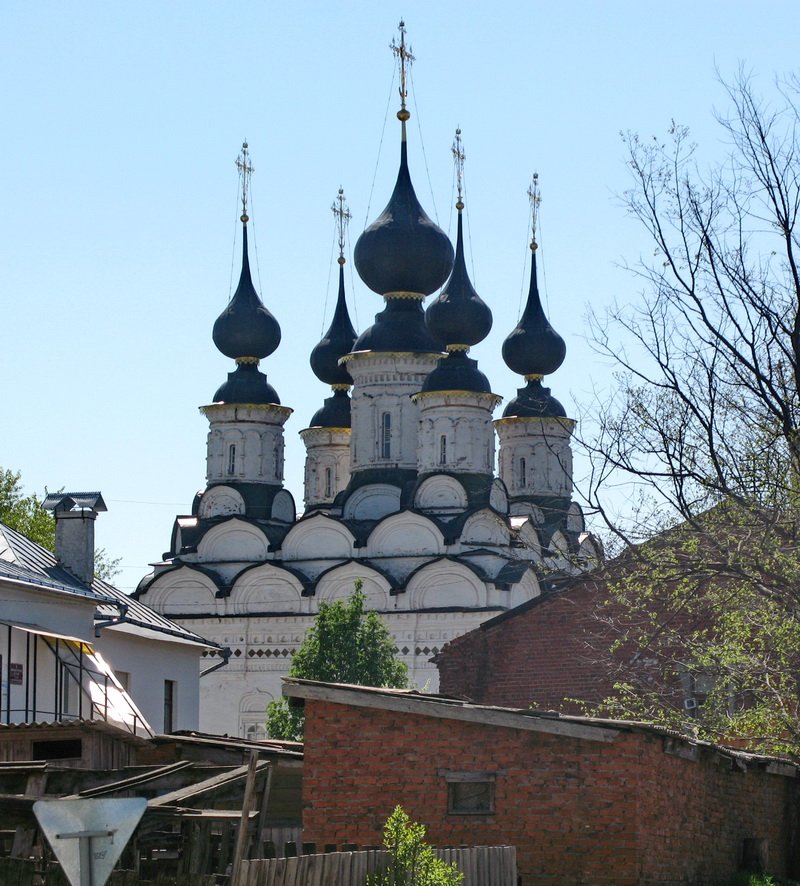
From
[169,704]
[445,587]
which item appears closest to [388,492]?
[445,587]

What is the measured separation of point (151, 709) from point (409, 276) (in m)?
25.5

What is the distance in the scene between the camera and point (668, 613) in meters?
25.0

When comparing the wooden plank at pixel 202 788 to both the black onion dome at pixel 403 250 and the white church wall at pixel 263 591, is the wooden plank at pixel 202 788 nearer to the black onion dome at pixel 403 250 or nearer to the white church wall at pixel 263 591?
the white church wall at pixel 263 591

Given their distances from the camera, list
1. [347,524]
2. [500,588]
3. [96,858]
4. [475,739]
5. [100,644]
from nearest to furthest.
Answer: [96,858]
[475,739]
[100,644]
[500,588]
[347,524]

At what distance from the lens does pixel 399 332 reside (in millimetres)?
48938

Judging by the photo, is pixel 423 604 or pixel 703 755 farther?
pixel 423 604

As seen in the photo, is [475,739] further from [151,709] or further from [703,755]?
[151,709]

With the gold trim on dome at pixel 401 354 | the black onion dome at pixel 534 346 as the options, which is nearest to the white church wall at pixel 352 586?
the gold trim on dome at pixel 401 354

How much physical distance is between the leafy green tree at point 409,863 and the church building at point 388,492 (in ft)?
105

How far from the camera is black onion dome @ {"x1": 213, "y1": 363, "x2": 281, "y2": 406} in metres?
51.1

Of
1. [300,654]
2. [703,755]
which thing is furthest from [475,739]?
[300,654]

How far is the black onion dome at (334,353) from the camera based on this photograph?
54.6m

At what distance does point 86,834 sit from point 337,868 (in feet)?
14.2

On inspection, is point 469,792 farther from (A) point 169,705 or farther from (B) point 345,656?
(B) point 345,656
